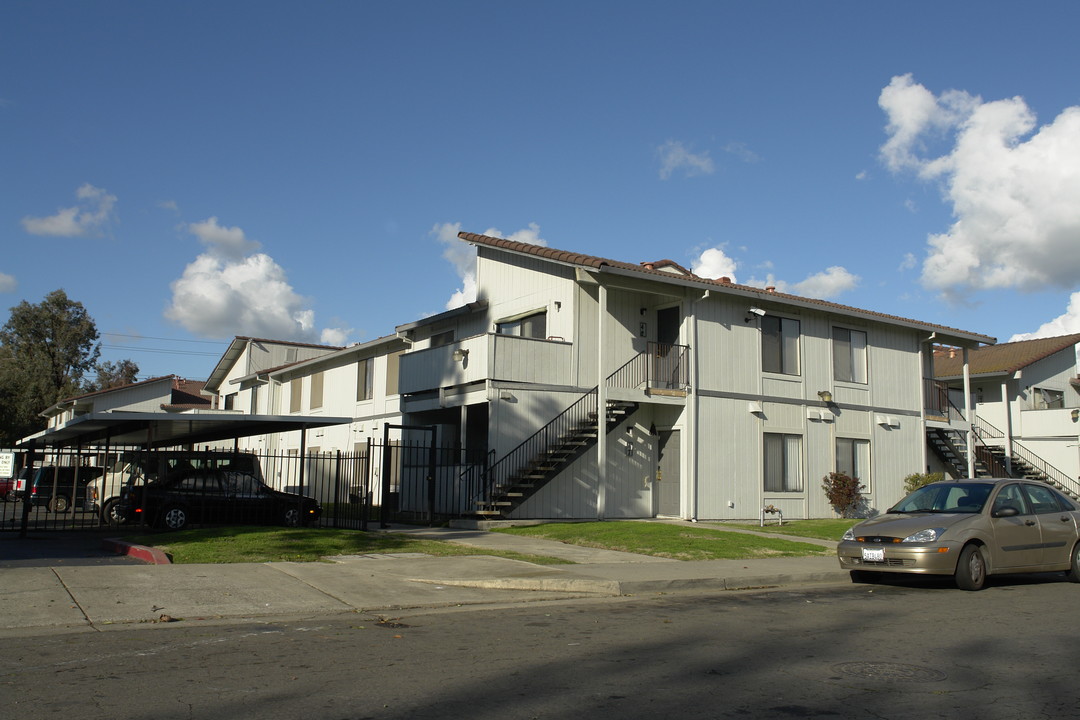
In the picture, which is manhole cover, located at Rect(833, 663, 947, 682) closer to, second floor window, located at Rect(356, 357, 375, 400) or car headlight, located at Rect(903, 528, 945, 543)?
car headlight, located at Rect(903, 528, 945, 543)

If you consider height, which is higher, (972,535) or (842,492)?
(842,492)

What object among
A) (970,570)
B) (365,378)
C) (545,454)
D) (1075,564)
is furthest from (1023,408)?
(970,570)

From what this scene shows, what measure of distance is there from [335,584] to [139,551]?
4365 mm

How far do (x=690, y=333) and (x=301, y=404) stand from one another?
18977mm

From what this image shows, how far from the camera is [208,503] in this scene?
1927 centimetres

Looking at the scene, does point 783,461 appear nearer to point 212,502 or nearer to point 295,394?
point 212,502

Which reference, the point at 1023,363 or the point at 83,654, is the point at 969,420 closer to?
the point at 1023,363

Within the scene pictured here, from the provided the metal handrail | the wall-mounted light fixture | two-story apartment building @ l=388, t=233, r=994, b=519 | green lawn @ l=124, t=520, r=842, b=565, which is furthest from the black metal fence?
the metal handrail

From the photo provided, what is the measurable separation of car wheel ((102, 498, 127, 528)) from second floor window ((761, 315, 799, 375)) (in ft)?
52.7

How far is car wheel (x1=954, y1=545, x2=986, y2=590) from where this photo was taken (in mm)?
11188

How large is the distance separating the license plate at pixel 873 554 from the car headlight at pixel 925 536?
34 cm

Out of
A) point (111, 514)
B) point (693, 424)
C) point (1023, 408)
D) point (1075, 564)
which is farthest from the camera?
point (1023, 408)

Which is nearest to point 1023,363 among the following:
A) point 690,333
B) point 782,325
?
point 782,325

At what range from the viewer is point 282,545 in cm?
1476
